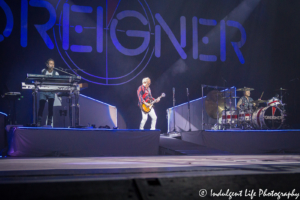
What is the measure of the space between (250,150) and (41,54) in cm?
644

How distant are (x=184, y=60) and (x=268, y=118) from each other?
12.1ft

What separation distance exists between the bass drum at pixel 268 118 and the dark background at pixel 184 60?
1752 mm

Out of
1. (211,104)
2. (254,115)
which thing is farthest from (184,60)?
(254,115)

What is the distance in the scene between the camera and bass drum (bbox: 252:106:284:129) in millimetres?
7039

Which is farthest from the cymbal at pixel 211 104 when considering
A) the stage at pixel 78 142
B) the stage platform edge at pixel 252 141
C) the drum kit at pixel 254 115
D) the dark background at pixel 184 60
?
the stage at pixel 78 142

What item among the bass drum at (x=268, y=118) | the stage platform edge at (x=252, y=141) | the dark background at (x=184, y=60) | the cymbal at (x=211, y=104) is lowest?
the stage platform edge at (x=252, y=141)

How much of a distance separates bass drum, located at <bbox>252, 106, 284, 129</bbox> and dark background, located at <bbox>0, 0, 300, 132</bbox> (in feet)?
5.75

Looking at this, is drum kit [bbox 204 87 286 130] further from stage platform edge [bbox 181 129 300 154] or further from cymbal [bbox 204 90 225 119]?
stage platform edge [bbox 181 129 300 154]

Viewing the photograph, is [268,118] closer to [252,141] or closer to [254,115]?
[254,115]

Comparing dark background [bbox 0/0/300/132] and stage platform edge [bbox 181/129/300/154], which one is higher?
dark background [bbox 0/0/300/132]

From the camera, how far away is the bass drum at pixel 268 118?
23.1ft

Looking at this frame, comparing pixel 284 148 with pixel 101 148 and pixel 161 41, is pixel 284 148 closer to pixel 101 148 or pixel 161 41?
pixel 101 148

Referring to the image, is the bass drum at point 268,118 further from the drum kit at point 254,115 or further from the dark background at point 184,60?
the dark background at point 184,60

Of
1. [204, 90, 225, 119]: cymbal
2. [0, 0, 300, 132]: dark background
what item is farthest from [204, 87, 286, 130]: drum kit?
[0, 0, 300, 132]: dark background
